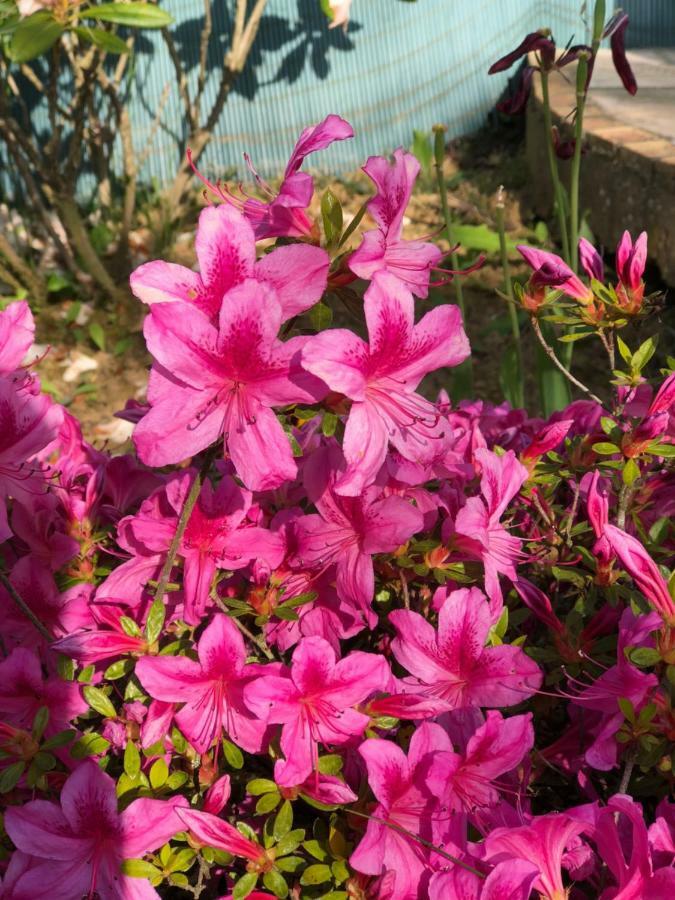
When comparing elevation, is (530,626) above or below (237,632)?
below

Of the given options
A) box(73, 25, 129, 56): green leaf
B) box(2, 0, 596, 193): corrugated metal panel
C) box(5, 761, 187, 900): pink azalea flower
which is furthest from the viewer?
box(2, 0, 596, 193): corrugated metal panel

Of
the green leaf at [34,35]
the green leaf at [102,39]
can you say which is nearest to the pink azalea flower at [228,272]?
the green leaf at [34,35]

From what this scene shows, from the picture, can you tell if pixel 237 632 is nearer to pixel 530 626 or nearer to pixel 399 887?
pixel 399 887

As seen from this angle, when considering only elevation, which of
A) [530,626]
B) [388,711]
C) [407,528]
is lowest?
[530,626]

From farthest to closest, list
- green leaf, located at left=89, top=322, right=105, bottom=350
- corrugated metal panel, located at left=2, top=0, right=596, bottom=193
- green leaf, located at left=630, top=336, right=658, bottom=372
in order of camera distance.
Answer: corrugated metal panel, located at left=2, top=0, right=596, bottom=193
green leaf, located at left=89, top=322, right=105, bottom=350
green leaf, located at left=630, top=336, right=658, bottom=372

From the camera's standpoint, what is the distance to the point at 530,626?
4.08 ft

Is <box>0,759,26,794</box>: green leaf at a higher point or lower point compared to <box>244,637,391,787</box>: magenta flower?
lower

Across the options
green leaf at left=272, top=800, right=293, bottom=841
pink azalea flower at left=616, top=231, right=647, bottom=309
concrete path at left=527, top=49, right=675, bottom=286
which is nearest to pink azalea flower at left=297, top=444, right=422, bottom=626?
green leaf at left=272, top=800, right=293, bottom=841

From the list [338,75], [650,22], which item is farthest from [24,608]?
[650,22]

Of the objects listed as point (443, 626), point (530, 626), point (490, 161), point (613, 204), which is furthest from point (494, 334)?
point (443, 626)

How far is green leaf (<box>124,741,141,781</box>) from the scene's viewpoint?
3.28 feet

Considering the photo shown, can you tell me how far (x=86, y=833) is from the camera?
96 centimetres

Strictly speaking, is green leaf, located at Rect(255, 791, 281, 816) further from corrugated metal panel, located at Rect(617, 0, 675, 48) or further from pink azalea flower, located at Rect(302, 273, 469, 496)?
corrugated metal panel, located at Rect(617, 0, 675, 48)

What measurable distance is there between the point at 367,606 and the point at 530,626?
12.5 inches
